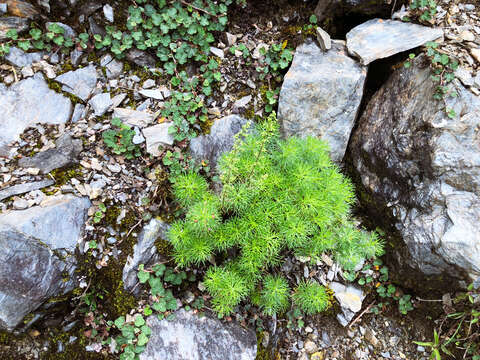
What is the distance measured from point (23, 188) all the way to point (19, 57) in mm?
1369

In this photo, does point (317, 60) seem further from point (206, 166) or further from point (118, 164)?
point (118, 164)

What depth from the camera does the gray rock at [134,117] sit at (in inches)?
142

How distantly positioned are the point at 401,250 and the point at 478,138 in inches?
53.1

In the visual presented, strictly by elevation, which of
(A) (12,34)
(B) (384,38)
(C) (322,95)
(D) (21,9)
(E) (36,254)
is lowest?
(E) (36,254)

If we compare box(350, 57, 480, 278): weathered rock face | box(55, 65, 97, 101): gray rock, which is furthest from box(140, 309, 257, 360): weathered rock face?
box(55, 65, 97, 101): gray rock

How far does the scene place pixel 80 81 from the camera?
3.58 m

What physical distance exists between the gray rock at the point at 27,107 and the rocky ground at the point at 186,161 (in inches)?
0.5

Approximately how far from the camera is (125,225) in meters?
3.34

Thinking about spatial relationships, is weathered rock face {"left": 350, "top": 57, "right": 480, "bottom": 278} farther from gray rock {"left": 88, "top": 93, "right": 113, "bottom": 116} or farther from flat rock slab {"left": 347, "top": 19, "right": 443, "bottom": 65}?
gray rock {"left": 88, "top": 93, "right": 113, "bottom": 116}

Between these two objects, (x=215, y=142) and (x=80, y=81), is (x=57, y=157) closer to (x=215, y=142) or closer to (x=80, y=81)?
(x=80, y=81)

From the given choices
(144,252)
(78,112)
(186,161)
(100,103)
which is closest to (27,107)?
(78,112)

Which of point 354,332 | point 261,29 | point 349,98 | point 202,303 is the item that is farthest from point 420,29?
point 202,303

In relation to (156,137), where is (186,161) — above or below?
below

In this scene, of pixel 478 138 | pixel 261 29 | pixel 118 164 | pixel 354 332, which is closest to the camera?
pixel 478 138
